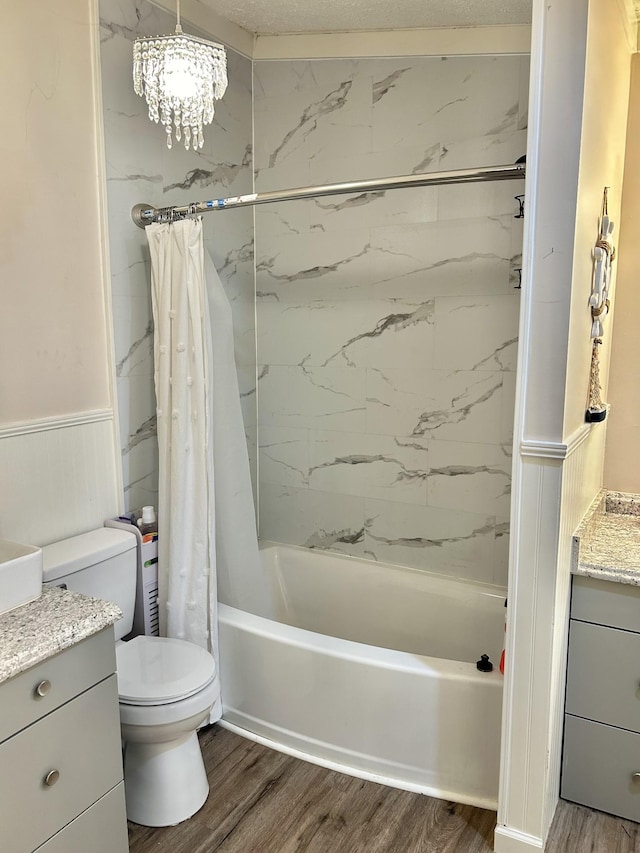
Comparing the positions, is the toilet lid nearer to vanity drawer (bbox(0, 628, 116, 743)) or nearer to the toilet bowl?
the toilet bowl

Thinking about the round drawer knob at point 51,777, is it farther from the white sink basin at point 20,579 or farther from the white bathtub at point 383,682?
the white bathtub at point 383,682

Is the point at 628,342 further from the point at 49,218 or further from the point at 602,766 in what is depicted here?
the point at 49,218

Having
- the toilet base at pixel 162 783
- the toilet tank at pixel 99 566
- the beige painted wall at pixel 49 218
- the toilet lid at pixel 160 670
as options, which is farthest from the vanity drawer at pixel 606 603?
the beige painted wall at pixel 49 218

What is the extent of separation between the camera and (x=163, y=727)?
189 centimetres

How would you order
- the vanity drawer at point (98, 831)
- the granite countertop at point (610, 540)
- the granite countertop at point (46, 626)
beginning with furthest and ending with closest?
the granite countertop at point (610, 540)
the vanity drawer at point (98, 831)
the granite countertop at point (46, 626)

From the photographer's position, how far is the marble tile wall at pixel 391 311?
2527 mm

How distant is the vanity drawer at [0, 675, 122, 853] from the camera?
138cm

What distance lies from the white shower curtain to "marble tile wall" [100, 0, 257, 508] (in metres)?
0.14

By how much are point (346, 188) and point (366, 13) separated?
3.12 feet

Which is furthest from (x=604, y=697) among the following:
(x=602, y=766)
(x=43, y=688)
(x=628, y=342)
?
(x=43, y=688)

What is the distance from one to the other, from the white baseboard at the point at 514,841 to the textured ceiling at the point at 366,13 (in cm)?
264

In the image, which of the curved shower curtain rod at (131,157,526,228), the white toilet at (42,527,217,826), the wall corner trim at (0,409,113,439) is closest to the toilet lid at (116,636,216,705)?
the white toilet at (42,527,217,826)

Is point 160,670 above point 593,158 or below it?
below

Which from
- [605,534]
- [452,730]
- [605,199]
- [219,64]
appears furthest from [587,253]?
[452,730]
